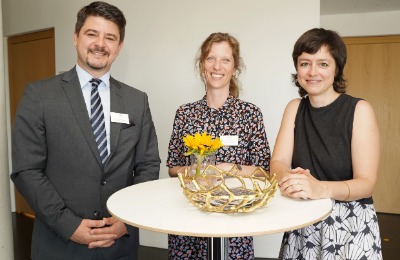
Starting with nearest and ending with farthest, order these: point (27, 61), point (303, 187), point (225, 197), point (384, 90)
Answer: point (225, 197) < point (303, 187) < point (27, 61) < point (384, 90)

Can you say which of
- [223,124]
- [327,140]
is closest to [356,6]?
[223,124]

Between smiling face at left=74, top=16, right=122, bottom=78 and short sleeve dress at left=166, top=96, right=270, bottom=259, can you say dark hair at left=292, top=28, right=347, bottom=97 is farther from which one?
smiling face at left=74, top=16, right=122, bottom=78

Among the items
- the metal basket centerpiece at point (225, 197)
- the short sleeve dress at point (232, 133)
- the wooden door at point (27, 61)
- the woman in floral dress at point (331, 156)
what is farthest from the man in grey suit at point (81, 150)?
the wooden door at point (27, 61)

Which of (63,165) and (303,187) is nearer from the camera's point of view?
(303,187)

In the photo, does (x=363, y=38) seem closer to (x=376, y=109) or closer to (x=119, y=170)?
(x=376, y=109)

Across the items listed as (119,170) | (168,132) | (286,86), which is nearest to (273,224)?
(119,170)

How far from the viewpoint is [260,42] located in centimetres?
362

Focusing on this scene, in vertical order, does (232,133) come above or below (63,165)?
above

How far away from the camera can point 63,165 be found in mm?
1782

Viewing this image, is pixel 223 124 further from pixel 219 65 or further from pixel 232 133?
pixel 219 65

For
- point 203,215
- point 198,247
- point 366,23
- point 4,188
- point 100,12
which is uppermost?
point 366,23

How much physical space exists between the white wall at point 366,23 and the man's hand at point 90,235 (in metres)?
5.15

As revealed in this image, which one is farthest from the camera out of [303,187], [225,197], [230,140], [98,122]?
[230,140]

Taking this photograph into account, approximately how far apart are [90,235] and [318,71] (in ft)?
4.21
